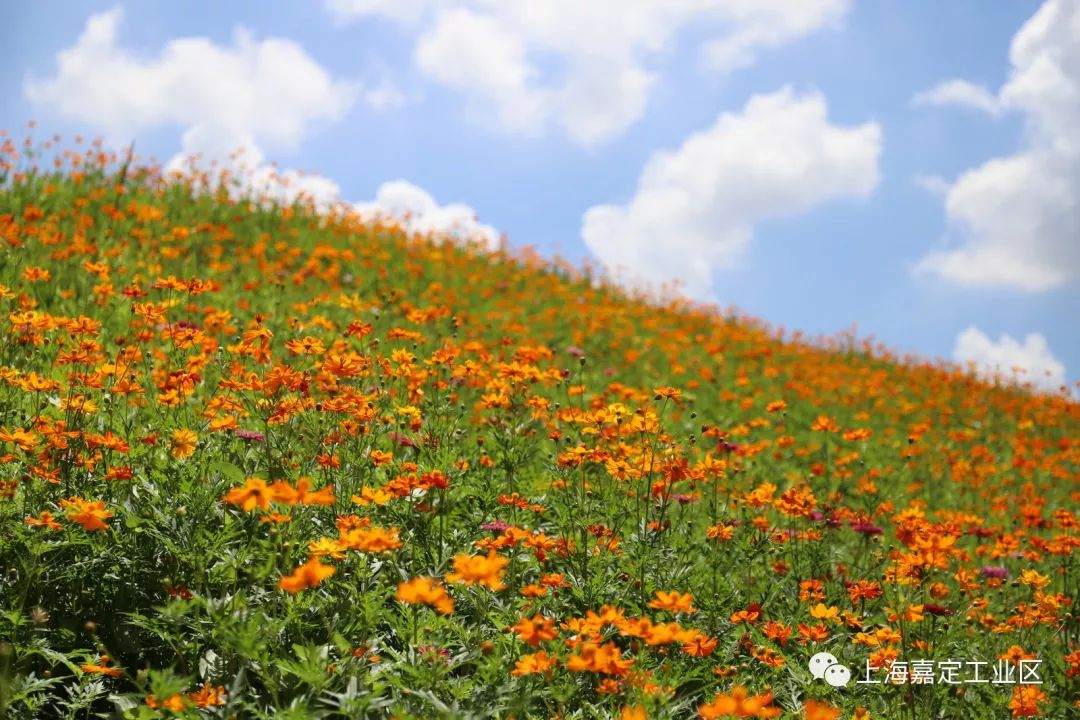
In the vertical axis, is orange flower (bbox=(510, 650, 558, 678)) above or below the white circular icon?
below

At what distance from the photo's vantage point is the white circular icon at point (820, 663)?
2.85m

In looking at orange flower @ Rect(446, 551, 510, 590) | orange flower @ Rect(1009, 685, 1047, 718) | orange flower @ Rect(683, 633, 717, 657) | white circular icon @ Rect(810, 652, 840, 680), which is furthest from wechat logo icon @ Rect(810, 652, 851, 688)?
orange flower @ Rect(446, 551, 510, 590)

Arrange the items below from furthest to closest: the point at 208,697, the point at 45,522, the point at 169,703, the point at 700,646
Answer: the point at 45,522 → the point at 700,646 → the point at 208,697 → the point at 169,703

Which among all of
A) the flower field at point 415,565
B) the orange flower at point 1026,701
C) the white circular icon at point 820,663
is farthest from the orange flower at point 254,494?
the orange flower at point 1026,701

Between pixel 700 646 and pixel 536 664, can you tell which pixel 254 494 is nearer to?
pixel 536 664

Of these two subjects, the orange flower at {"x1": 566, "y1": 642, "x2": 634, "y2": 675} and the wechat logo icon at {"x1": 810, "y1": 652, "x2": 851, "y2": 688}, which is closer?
the orange flower at {"x1": 566, "y1": 642, "x2": 634, "y2": 675}

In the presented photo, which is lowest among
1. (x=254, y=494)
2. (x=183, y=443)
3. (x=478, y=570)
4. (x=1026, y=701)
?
(x=1026, y=701)

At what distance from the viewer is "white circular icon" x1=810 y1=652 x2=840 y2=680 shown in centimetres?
285

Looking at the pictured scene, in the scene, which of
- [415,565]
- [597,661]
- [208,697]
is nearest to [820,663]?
[597,661]

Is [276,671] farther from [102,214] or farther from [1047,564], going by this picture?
[102,214]

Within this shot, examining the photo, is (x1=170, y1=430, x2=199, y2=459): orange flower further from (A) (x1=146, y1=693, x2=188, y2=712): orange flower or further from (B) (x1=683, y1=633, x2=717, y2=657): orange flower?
(B) (x1=683, y1=633, x2=717, y2=657): orange flower

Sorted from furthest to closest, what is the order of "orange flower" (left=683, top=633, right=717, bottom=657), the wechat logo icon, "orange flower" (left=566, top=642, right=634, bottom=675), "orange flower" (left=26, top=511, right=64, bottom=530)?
the wechat logo icon < "orange flower" (left=26, top=511, right=64, bottom=530) < "orange flower" (left=683, top=633, right=717, bottom=657) < "orange flower" (left=566, top=642, right=634, bottom=675)

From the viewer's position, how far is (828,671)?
114 inches

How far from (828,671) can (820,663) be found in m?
0.04
